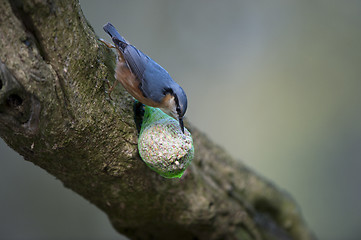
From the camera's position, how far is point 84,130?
1218mm

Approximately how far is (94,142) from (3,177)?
3020 mm

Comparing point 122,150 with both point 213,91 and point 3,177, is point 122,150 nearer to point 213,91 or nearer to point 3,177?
point 3,177

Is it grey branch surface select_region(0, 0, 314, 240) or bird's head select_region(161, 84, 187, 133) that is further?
bird's head select_region(161, 84, 187, 133)

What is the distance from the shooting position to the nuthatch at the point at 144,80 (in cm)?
136

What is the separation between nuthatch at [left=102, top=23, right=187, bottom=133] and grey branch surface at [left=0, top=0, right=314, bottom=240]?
0.05 m

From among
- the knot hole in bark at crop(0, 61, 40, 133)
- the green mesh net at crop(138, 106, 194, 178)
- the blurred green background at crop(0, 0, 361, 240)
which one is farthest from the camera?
the blurred green background at crop(0, 0, 361, 240)

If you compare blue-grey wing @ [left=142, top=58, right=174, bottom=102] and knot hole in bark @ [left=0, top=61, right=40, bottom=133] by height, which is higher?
blue-grey wing @ [left=142, top=58, right=174, bottom=102]

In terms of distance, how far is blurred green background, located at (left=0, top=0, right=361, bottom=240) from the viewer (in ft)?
14.4

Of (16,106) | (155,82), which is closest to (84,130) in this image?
(16,106)

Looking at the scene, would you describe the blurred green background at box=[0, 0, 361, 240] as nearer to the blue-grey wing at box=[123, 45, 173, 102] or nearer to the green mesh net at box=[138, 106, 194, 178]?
the blue-grey wing at box=[123, 45, 173, 102]

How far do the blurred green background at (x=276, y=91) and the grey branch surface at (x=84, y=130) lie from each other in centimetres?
250

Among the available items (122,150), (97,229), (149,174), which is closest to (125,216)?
(149,174)

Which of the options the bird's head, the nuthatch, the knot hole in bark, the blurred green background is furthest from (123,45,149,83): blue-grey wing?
the blurred green background

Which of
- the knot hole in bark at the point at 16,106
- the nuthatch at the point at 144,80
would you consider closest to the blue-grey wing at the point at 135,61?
the nuthatch at the point at 144,80
